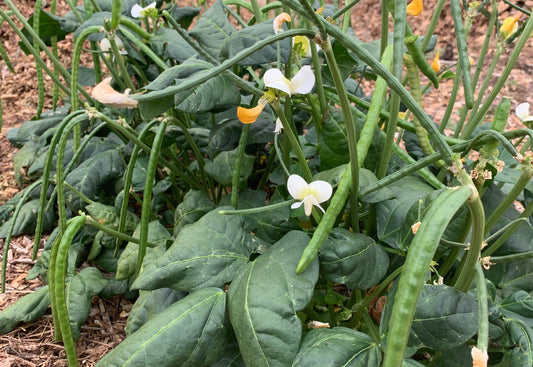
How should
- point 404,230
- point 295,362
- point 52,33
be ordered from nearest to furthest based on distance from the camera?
point 295,362, point 404,230, point 52,33

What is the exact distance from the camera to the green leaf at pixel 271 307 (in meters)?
0.70

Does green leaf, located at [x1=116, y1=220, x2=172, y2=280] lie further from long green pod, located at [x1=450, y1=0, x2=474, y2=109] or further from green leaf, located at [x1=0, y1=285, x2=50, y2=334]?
long green pod, located at [x1=450, y1=0, x2=474, y2=109]

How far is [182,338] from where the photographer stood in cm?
76

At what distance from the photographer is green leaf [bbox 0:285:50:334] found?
112 centimetres

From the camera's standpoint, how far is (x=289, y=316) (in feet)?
2.34

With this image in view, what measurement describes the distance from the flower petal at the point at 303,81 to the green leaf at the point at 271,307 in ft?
0.90

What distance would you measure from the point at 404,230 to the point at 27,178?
1420 mm

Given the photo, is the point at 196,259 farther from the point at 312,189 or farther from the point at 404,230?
the point at 404,230

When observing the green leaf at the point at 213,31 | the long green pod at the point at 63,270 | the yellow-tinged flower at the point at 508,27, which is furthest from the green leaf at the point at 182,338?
the yellow-tinged flower at the point at 508,27

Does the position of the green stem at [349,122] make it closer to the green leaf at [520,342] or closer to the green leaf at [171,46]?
the green leaf at [520,342]

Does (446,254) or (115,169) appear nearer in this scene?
(446,254)

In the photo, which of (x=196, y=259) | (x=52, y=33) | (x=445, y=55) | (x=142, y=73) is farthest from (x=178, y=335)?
(x=445, y=55)

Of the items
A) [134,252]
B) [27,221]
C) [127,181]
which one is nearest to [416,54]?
[127,181]

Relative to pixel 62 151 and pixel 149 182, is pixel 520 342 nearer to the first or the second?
pixel 149 182
